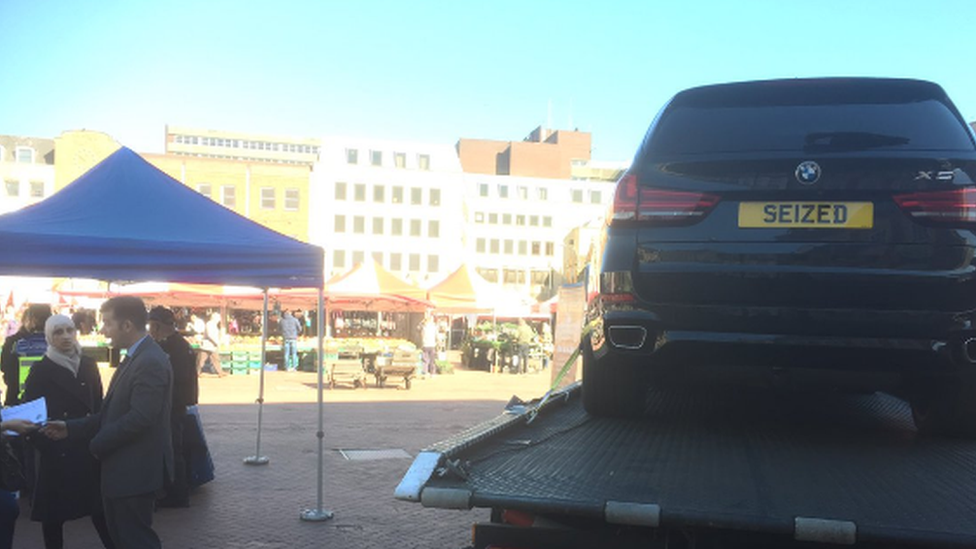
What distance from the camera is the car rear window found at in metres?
2.92

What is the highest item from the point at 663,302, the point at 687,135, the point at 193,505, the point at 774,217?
the point at 687,135

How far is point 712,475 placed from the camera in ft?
8.34

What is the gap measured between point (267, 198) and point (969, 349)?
56.1m

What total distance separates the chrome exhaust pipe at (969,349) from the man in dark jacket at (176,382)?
640cm

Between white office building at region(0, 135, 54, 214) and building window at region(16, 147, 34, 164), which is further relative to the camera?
building window at region(16, 147, 34, 164)

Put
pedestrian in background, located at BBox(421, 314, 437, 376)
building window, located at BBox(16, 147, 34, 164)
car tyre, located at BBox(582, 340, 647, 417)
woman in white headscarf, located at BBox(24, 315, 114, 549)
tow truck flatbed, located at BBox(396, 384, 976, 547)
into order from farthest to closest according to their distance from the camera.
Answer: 1. building window, located at BBox(16, 147, 34, 164)
2. pedestrian in background, located at BBox(421, 314, 437, 376)
3. woman in white headscarf, located at BBox(24, 315, 114, 549)
4. car tyre, located at BBox(582, 340, 647, 417)
5. tow truck flatbed, located at BBox(396, 384, 976, 547)

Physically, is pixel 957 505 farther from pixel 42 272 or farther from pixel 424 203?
pixel 424 203

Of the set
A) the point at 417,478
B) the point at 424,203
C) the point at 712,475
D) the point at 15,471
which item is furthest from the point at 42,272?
the point at 424,203

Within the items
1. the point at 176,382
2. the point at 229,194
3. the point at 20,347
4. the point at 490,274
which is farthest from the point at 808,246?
the point at 490,274

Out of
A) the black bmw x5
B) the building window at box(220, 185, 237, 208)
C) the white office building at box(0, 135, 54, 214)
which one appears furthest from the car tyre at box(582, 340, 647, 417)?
the white office building at box(0, 135, 54, 214)

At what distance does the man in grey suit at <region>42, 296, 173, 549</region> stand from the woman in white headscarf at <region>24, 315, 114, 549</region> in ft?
2.04

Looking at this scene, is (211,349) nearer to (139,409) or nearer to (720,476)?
(139,409)

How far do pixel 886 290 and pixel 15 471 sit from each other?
4.17 meters

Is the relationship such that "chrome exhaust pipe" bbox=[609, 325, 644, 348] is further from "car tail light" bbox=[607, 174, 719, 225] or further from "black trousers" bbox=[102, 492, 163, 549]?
"black trousers" bbox=[102, 492, 163, 549]
